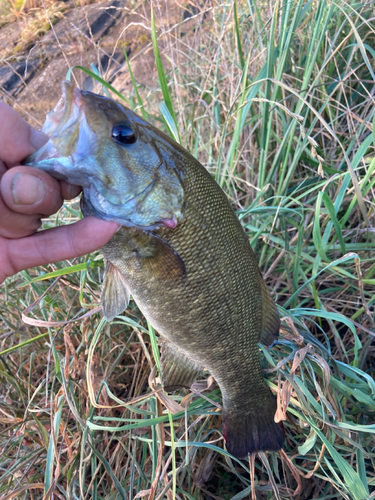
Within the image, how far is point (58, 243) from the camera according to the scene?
1092 mm

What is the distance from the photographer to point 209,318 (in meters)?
1.17

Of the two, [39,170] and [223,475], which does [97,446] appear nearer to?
[223,475]

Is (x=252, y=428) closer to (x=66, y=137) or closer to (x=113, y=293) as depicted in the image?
(x=113, y=293)

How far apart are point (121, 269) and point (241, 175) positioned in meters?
1.40

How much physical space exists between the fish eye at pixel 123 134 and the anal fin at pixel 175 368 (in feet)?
2.61

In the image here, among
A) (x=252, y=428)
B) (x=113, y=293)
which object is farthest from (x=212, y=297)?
(x=252, y=428)

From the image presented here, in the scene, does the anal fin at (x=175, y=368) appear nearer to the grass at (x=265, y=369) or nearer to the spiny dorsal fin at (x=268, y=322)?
the grass at (x=265, y=369)

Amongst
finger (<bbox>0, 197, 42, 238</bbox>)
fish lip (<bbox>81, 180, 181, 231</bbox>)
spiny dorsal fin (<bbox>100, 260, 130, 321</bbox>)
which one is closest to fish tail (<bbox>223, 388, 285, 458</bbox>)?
spiny dorsal fin (<bbox>100, 260, 130, 321</bbox>)

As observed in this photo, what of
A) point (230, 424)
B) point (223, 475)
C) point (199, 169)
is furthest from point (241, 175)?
point (223, 475)

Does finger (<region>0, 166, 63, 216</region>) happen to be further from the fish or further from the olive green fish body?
the olive green fish body

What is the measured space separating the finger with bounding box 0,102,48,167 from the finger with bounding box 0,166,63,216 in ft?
0.56

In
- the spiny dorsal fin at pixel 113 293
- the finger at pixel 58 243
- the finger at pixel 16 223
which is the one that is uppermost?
the finger at pixel 16 223

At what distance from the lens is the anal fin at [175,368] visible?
1.35 meters

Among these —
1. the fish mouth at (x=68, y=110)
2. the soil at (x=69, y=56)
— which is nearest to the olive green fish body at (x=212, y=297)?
the fish mouth at (x=68, y=110)
